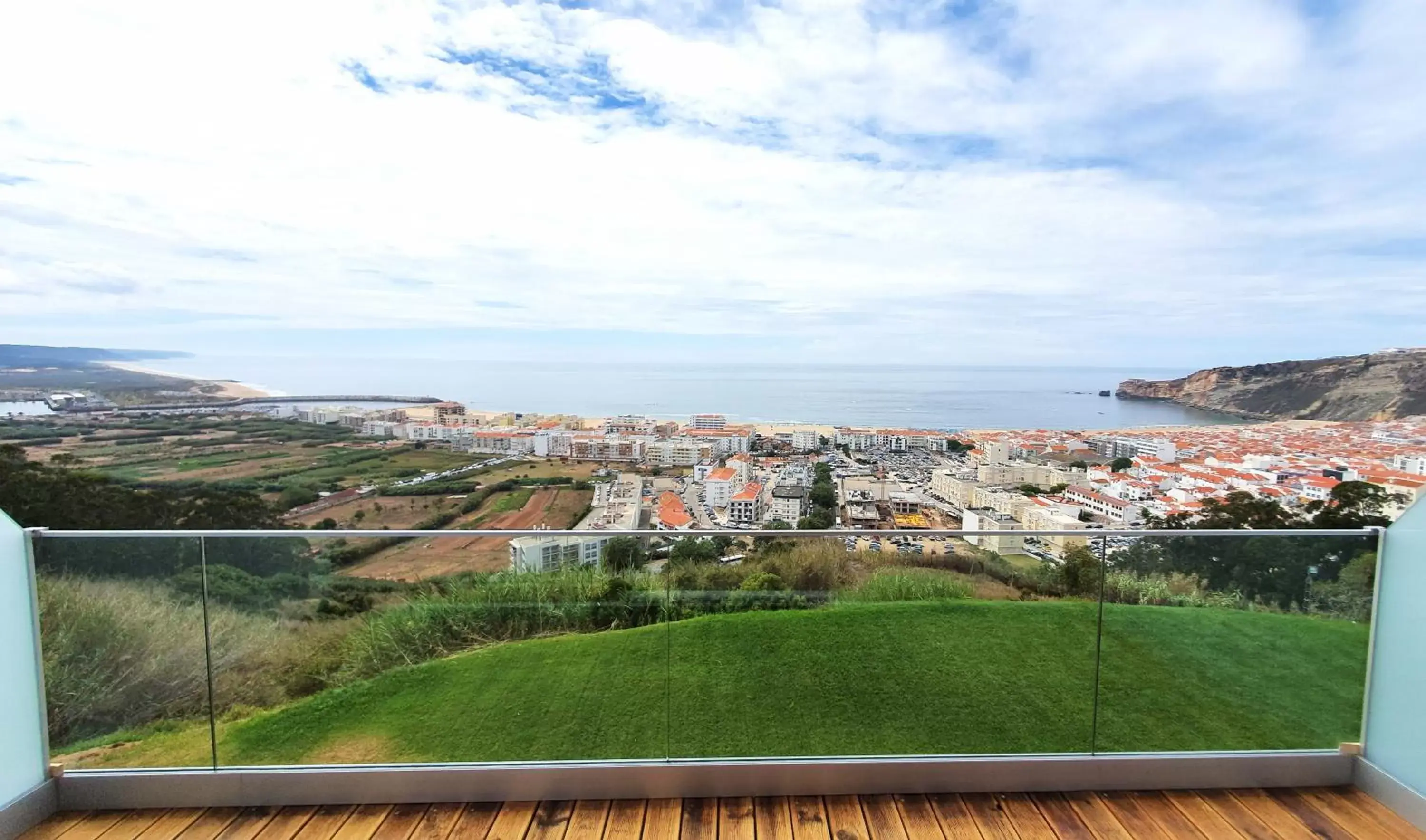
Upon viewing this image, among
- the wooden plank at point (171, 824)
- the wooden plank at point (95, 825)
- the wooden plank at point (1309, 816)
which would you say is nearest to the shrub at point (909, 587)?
the wooden plank at point (1309, 816)

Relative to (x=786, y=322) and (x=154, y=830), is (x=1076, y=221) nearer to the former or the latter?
(x=786, y=322)

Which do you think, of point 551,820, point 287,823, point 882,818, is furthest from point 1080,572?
point 287,823

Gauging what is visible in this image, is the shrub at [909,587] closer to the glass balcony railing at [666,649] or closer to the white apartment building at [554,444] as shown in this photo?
the glass balcony railing at [666,649]

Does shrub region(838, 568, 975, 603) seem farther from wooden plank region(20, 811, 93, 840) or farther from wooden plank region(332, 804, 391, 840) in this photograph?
wooden plank region(20, 811, 93, 840)

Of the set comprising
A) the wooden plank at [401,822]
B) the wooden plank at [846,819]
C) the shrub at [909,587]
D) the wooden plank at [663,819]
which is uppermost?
the shrub at [909,587]

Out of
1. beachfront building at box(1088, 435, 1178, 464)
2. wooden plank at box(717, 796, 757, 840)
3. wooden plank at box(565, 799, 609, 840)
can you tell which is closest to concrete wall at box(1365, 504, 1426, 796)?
wooden plank at box(717, 796, 757, 840)

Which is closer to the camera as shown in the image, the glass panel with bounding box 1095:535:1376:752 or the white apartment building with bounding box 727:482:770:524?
the glass panel with bounding box 1095:535:1376:752

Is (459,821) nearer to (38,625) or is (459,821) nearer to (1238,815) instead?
(38,625)
